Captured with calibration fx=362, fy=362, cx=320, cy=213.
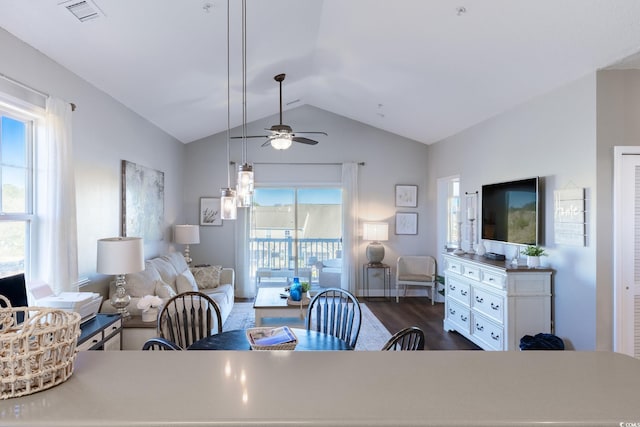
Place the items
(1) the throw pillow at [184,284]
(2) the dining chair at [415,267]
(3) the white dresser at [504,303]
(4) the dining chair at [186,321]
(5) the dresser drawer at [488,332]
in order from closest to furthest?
(4) the dining chair at [186,321]
(3) the white dresser at [504,303]
(5) the dresser drawer at [488,332]
(1) the throw pillow at [184,284]
(2) the dining chair at [415,267]

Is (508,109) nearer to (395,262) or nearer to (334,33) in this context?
(334,33)

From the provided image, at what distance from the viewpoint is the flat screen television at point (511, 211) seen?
12.6 ft

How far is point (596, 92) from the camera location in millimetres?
3125

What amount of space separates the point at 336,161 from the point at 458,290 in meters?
3.32

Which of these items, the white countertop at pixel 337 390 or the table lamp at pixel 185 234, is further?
the table lamp at pixel 185 234

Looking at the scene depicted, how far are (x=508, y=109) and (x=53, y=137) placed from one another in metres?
4.66

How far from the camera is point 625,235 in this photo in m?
3.10

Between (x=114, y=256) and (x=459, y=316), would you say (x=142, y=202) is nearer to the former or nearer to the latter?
(x=114, y=256)

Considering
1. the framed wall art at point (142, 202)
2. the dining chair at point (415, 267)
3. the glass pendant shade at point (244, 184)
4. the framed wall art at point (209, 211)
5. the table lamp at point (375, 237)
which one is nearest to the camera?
the glass pendant shade at point (244, 184)

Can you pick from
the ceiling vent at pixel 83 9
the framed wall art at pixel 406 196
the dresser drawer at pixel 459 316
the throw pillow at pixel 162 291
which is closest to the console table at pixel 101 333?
the throw pillow at pixel 162 291

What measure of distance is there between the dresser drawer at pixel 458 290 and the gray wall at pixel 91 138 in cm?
408

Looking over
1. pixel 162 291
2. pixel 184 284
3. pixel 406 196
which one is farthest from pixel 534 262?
pixel 184 284

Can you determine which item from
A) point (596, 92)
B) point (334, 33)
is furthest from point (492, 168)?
point (334, 33)

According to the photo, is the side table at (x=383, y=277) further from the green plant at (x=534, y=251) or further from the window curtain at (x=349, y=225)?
the green plant at (x=534, y=251)
